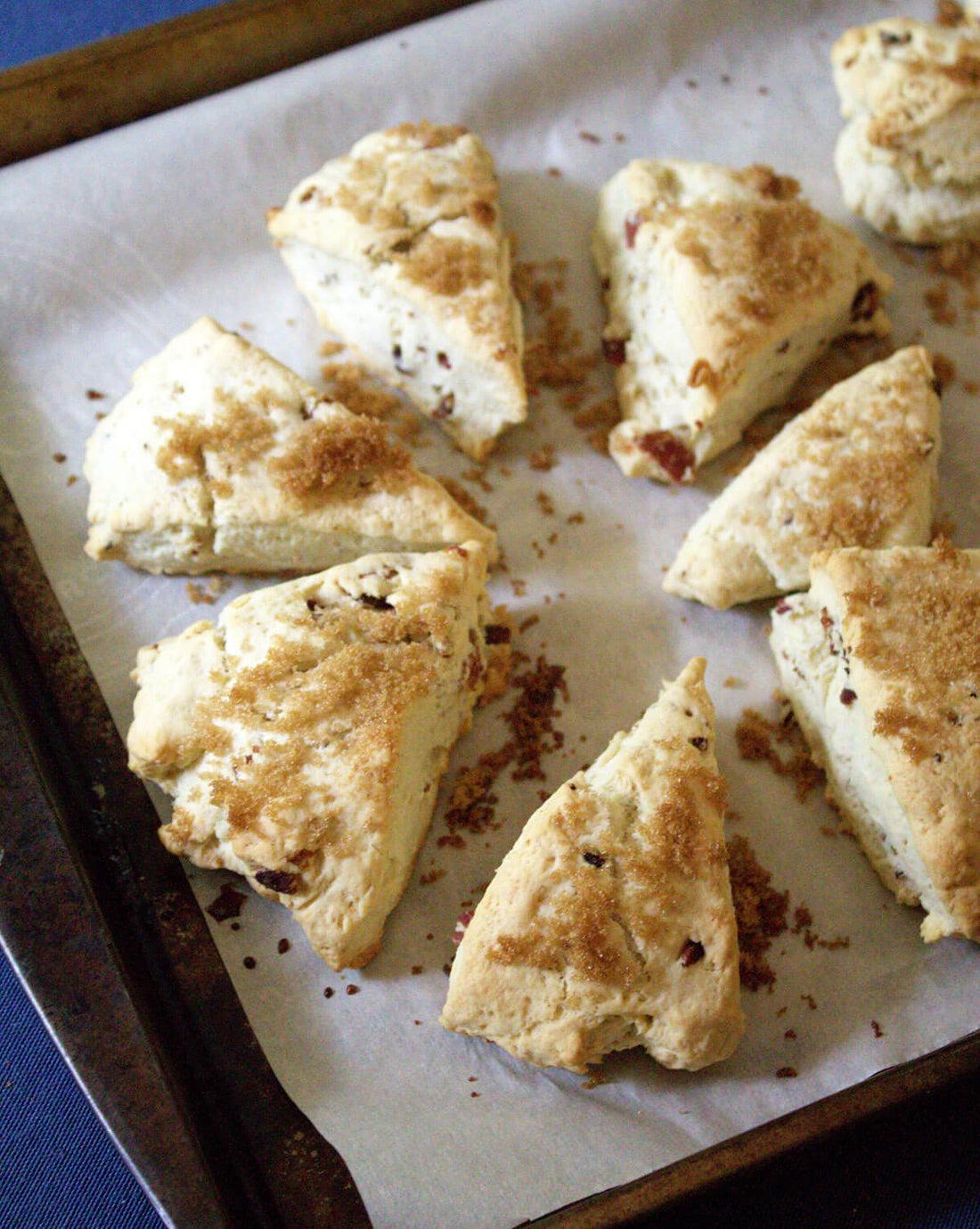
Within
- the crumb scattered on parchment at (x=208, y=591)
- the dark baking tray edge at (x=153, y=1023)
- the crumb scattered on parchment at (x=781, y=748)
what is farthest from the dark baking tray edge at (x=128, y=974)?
the crumb scattered on parchment at (x=781, y=748)

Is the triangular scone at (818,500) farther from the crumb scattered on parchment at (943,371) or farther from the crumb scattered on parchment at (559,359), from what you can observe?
the crumb scattered on parchment at (559,359)

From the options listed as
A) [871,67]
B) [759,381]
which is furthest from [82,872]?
[871,67]

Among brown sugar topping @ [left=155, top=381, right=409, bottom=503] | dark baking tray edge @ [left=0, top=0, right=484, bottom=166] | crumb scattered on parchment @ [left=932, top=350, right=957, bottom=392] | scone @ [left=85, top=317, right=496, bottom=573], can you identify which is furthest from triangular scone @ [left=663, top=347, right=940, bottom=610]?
dark baking tray edge @ [left=0, top=0, right=484, bottom=166]

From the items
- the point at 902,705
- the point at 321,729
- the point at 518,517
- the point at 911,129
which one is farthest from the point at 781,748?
the point at 911,129

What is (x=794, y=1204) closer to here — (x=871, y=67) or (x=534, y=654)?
(x=534, y=654)

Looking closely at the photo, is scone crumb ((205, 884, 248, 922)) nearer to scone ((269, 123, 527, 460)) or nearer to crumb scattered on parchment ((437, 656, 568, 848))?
crumb scattered on parchment ((437, 656, 568, 848))
